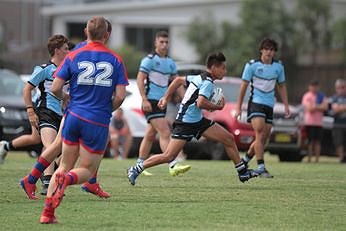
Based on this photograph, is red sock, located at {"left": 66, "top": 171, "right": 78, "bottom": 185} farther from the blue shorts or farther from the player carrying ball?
the player carrying ball

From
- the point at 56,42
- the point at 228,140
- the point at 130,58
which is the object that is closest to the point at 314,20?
the point at 130,58

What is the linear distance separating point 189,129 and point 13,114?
975cm

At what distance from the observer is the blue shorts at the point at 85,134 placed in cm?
1107

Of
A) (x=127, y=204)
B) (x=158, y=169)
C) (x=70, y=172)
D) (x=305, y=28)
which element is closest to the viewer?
(x=70, y=172)

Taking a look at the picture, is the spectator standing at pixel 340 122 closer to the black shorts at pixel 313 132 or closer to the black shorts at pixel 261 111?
the black shorts at pixel 313 132

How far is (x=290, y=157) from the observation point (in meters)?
25.8

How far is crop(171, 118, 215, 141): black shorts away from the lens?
49.5ft

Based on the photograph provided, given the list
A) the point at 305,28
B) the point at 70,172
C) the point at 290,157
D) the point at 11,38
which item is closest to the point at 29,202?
the point at 70,172

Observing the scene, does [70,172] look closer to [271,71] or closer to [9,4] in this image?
[271,71]

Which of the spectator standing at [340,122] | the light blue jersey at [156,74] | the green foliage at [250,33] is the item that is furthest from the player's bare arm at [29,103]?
the green foliage at [250,33]

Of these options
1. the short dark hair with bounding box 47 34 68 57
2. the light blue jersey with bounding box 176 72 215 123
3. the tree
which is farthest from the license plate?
the tree

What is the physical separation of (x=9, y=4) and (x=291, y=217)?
5240 centimetres

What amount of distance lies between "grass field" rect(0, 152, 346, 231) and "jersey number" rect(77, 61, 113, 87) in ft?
4.45

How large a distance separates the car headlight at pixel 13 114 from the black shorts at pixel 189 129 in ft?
30.9
